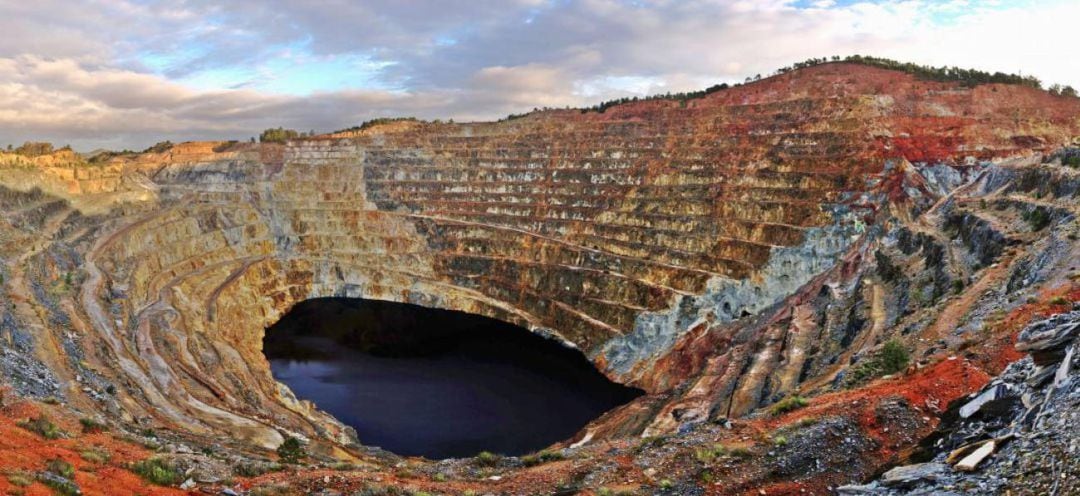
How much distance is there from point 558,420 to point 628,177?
3386cm

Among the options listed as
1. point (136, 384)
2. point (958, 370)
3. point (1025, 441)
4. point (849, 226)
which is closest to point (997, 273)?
point (958, 370)

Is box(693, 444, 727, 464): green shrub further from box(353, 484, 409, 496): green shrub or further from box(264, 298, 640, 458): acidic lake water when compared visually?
box(264, 298, 640, 458): acidic lake water

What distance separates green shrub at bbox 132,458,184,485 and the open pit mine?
92mm

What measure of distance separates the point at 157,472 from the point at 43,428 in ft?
16.9

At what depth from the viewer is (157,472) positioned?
17344 mm

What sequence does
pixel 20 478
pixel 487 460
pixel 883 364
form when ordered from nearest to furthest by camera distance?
pixel 20 478
pixel 487 460
pixel 883 364

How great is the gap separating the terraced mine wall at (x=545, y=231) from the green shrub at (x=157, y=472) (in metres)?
13.6

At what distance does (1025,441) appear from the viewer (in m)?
12.2

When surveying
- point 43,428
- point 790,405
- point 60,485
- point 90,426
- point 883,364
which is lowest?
point 90,426

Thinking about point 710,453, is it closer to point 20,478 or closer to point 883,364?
point 883,364

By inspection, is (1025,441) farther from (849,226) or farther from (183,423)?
(849,226)

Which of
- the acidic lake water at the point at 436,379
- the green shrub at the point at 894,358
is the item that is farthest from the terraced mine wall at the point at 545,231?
the green shrub at the point at 894,358

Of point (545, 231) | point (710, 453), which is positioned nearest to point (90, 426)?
point (710, 453)

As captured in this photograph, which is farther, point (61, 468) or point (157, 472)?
point (157, 472)
